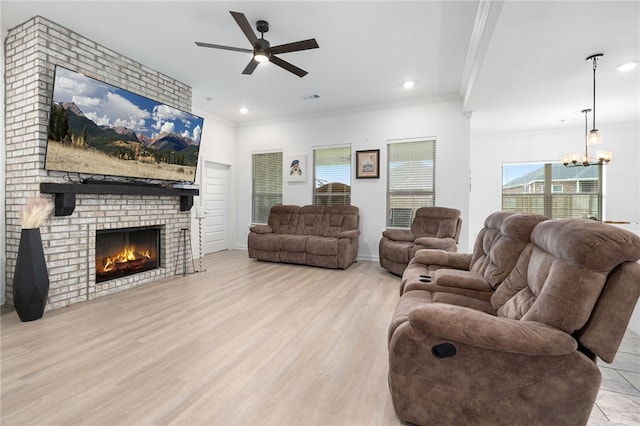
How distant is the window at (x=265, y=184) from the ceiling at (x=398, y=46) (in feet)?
5.56

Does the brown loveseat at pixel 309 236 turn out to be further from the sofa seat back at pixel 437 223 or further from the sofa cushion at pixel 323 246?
the sofa seat back at pixel 437 223

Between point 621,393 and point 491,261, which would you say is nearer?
point 621,393

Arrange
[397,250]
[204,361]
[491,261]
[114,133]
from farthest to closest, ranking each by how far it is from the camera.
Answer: [397,250] < [114,133] < [491,261] < [204,361]

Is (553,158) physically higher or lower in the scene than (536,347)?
higher

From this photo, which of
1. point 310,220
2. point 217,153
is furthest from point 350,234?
point 217,153

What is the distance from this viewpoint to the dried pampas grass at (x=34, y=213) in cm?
276

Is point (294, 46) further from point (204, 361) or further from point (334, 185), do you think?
point (334, 185)

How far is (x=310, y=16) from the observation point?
2969mm

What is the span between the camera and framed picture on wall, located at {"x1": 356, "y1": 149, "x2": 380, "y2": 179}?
5.64 meters

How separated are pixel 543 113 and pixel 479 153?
1.83 m

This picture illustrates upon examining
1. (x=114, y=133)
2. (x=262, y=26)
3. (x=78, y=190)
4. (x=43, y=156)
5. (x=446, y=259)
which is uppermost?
(x=262, y=26)

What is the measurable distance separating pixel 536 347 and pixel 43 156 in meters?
4.34

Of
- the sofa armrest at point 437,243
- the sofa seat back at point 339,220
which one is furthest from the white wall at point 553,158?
the sofa seat back at point 339,220

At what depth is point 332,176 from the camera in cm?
604
